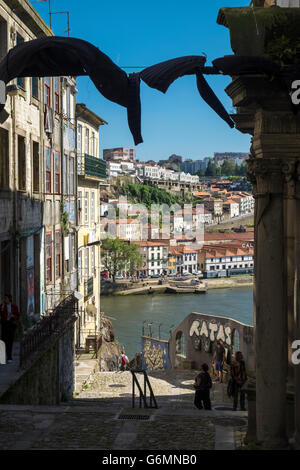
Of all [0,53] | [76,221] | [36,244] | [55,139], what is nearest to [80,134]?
[76,221]

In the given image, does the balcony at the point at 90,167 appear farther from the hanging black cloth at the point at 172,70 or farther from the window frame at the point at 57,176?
the hanging black cloth at the point at 172,70

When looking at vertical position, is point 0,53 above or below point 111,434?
above

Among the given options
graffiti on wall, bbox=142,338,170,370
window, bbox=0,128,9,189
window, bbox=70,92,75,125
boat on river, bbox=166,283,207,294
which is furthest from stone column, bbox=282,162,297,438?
boat on river, bbox=166,283,207,294

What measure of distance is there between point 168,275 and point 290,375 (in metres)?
116

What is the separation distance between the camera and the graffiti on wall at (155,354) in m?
27.2

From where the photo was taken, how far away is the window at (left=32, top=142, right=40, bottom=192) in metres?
20.0

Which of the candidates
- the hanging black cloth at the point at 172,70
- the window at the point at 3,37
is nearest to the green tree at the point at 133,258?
the window at the point at 3,37

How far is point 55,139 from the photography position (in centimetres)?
2306

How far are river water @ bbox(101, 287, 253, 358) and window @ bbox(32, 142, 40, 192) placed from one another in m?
34.7

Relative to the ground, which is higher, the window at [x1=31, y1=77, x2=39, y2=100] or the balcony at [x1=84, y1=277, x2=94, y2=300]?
the window at [x1=31, y1=77, x2=39, y2=100]

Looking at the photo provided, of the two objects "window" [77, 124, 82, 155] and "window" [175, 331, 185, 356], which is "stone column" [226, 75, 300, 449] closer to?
"window" [175, 331, 185, 356]

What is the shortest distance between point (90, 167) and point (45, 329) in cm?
1577
